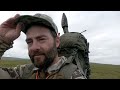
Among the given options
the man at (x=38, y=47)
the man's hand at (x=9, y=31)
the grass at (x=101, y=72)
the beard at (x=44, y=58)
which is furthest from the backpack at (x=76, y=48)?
the grass at (x=101, y=72)

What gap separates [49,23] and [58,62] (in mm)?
671

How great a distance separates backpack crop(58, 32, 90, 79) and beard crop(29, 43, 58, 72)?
1515 millimetres

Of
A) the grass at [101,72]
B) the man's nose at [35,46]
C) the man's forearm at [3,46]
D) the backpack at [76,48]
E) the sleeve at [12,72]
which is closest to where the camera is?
the man's nose at [35,46]

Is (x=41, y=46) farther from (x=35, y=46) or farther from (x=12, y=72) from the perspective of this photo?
(x=12, y=72)

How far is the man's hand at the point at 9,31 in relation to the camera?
13.4 feet

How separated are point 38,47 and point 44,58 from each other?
0.67ft

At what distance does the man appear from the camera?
3.60 metres

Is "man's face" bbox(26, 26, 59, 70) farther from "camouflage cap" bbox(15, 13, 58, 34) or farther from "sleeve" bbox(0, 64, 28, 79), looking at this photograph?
"sleeve" bbox(0, 64, 28, 79)

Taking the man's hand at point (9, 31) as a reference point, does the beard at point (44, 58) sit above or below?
below

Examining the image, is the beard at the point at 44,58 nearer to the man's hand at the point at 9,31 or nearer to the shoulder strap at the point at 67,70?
the shoulder strap at the point at 67,70

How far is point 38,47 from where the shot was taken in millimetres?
3568

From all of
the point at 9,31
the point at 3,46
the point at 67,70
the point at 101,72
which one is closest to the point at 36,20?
the point at 9,31
